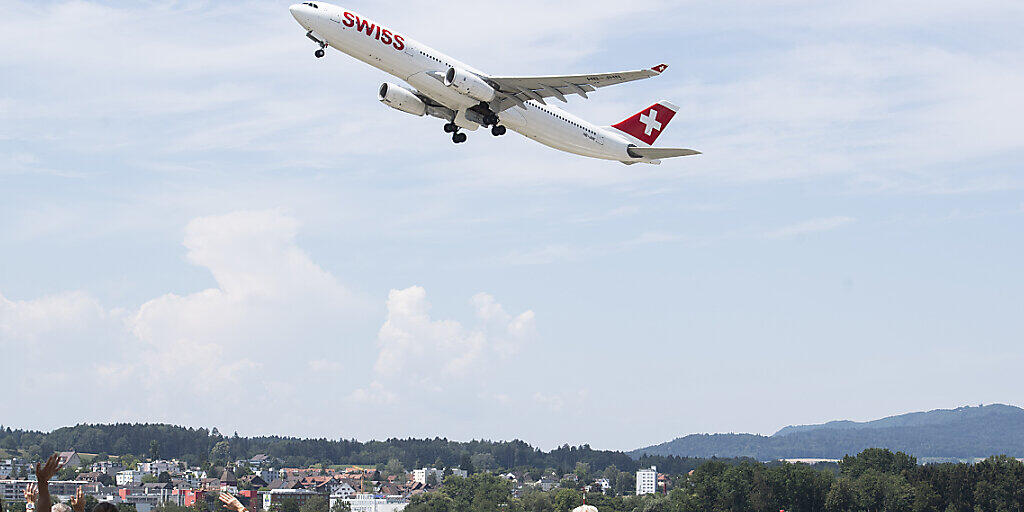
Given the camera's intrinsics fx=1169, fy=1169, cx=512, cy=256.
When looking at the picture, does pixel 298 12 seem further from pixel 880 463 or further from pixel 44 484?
pixel 880 463

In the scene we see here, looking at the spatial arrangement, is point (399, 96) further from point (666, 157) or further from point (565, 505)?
point (565, 505)

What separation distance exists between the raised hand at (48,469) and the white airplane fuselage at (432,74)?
139ft

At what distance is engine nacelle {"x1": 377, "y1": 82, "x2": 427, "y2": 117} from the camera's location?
215ft

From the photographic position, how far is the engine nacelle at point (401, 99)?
6544 cm

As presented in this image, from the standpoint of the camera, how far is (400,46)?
57219 millimetres

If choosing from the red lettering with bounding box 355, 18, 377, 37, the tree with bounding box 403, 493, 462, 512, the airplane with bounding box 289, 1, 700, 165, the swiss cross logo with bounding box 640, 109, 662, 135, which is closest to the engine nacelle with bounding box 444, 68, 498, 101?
the airplane with bounding box 289, 1, 700, 165

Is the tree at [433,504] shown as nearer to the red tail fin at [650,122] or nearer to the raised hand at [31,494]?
the red tail fin at [650,122]

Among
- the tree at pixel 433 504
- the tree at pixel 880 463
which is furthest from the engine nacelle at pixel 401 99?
the tree at pixel 433 504

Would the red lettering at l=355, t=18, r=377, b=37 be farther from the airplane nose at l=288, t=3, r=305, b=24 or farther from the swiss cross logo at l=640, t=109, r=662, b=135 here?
the swiss cross logo at l=640, t=109, r=662, b=135

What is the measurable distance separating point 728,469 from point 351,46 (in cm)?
10365

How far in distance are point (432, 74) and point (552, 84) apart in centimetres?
644

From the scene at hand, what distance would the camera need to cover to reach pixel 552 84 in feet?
200

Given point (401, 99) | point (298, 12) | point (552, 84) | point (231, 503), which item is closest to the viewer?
point (231, 503)

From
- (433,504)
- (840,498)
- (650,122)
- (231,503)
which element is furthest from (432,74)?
(433,504)
